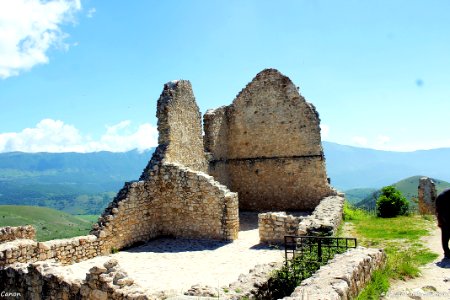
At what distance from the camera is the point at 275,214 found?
49.9 ft

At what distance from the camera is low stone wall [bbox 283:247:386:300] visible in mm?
6352

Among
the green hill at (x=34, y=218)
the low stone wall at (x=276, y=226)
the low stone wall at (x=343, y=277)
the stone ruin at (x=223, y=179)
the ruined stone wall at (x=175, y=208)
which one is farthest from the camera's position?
the green hill at (x=34, y=218)

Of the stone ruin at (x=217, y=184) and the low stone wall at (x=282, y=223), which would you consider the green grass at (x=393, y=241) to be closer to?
the stone ruin at (x=217, y=184)

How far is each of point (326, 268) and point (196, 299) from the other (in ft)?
8.58

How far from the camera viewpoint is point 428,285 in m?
8.34

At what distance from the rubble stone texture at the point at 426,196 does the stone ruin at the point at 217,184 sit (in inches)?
221

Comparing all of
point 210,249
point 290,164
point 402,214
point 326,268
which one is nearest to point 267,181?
point 290,164

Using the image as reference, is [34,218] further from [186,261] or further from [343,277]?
[343,277]

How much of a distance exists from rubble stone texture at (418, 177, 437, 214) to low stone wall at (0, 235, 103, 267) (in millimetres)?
17736

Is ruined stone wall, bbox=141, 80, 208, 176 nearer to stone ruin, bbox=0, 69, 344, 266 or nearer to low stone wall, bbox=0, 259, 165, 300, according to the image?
stone ruin, bbox=0, 69, 344, 266

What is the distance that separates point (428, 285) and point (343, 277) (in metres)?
2.62

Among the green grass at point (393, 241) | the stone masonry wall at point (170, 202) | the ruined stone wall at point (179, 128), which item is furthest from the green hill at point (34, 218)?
the green grass at point (393, 241)

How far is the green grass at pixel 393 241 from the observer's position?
8461 mm

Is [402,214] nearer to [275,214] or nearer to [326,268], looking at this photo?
[275,214]
